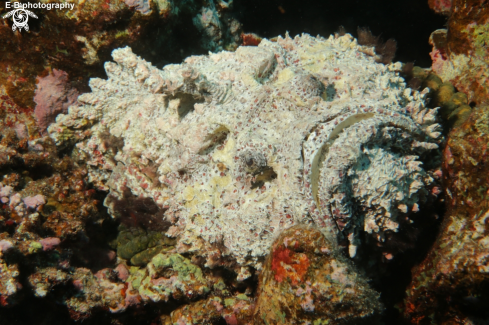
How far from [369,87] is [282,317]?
2342 mm

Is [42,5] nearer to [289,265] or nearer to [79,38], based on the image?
[79,38]

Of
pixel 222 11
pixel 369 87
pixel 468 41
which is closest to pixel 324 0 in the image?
pixel 222 11

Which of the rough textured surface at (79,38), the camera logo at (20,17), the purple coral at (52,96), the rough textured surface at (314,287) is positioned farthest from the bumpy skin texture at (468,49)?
the camera logo at (20,17)

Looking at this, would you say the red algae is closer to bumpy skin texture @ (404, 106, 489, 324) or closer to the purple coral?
bumpy skin texture @ (404, 106, 489, 324)

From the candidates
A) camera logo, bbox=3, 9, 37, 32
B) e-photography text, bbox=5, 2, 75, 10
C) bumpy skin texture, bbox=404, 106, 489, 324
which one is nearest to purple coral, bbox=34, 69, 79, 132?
camera logo, bbox=3, 9, 37, 32

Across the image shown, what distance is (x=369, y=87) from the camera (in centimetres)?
299

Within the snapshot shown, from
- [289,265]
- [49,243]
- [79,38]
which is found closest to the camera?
[289,265]

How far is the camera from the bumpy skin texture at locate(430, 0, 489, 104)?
3.40 metres

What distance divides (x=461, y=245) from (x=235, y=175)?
6.70 ft

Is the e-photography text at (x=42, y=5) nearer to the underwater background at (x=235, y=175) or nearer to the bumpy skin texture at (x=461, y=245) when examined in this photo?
the underwater background at (x=235, y=175)

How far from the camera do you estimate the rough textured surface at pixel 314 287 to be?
7.01 feet

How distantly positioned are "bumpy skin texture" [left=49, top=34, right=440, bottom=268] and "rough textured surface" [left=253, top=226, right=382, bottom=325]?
0.85ft

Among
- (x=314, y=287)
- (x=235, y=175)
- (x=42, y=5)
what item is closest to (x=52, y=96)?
(x=42, y=5)

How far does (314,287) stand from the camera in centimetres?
218
